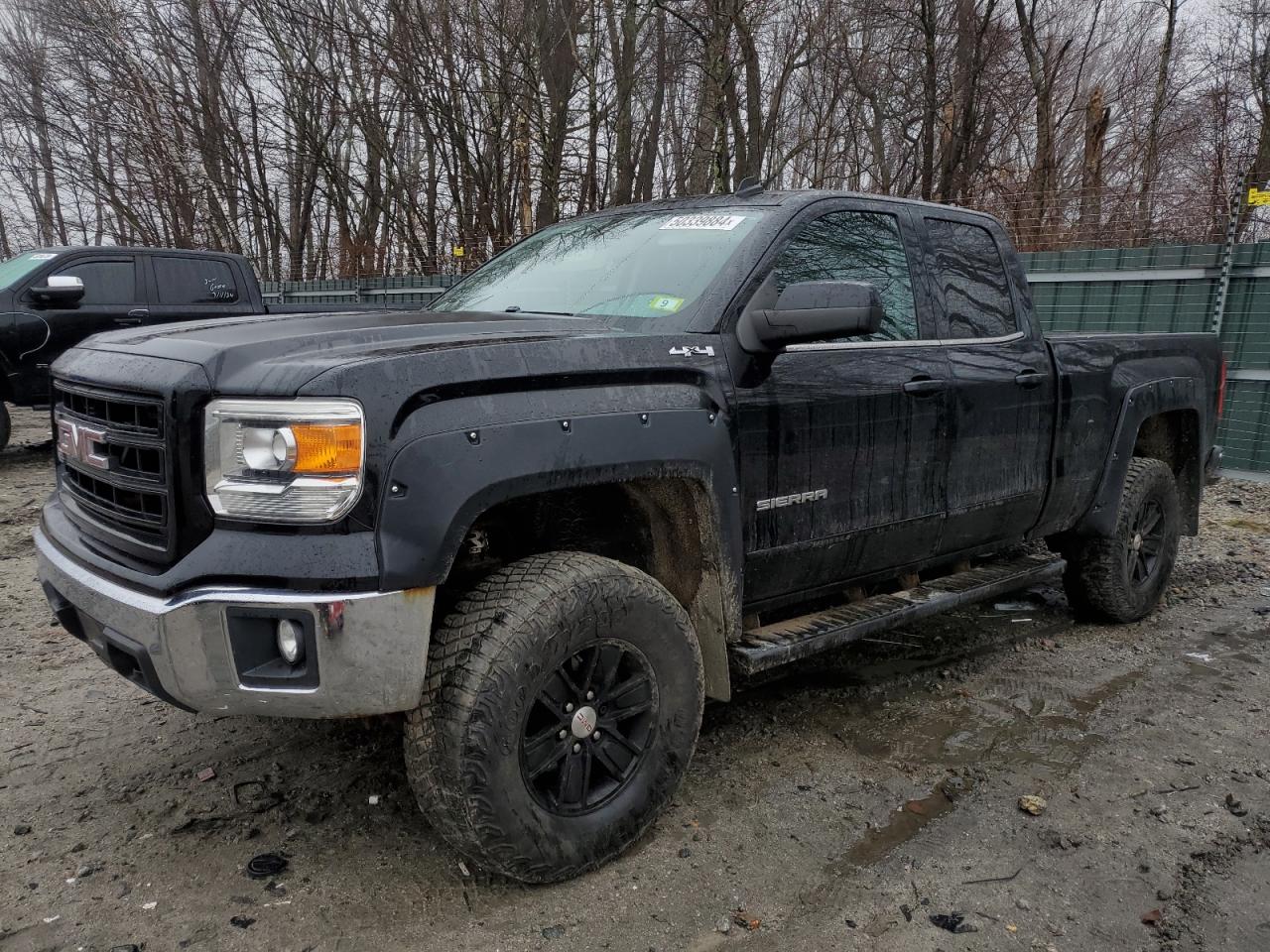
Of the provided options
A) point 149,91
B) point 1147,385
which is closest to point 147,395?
point 1147,385

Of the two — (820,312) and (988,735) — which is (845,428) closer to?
(820,312)

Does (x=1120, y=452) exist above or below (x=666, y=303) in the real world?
below

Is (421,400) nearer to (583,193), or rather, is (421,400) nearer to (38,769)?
(38,769)

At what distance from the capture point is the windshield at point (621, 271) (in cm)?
305

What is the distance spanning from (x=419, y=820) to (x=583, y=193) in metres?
14.0

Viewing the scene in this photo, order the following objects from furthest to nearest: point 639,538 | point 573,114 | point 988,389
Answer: point 573,114, point 988,389, point 639,538

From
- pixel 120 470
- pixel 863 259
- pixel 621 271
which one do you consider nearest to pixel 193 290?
pixel 621 271

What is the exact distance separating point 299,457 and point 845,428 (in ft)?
5.91

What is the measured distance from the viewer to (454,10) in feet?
48.5

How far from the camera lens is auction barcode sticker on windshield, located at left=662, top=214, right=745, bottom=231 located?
10.7 feet

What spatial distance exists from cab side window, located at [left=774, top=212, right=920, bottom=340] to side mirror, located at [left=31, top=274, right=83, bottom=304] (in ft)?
21.9

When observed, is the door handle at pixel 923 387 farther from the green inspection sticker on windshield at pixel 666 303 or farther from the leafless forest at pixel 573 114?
the leafless forest at pixel 573 114

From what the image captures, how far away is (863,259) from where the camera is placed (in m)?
3.49

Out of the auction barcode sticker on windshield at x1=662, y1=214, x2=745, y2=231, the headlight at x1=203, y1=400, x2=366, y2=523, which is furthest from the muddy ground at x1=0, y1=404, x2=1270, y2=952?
the auction barcode sticker on windshield at x1=662, y1=214, x2=745, y2=231
